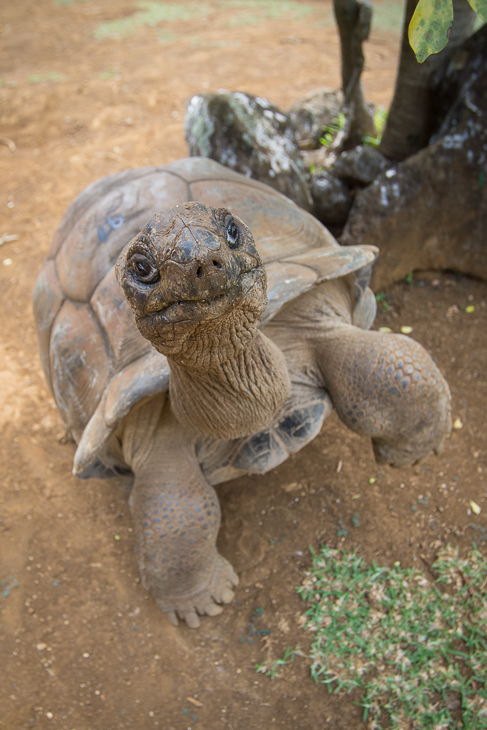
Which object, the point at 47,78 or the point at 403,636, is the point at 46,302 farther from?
the point at 47,78

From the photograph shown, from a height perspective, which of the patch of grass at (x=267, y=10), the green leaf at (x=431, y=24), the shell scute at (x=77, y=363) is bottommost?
the shell scute at (x=77, y=363)

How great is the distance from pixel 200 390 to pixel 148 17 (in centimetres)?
922

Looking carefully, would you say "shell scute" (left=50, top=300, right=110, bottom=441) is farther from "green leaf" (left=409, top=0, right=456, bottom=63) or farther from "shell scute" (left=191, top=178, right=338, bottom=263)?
"green leaf" (left=409, top=0, right=456, bottom=63)

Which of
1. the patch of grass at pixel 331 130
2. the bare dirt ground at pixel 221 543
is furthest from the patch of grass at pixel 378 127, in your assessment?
the bare dirt ground at pixel 221 543

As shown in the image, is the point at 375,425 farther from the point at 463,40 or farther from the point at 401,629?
the point at 463,40

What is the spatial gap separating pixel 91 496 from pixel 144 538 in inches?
33.3

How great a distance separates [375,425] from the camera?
2.13 metres

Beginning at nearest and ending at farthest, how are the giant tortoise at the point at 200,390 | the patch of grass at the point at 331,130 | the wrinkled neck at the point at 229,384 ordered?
1. the wrinkled neck at the point at 229,384
2. the giant tortoise at the point at 200,390
3. the patch of grass at the point at 331,130

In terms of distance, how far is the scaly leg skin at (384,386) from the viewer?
6.78 feet

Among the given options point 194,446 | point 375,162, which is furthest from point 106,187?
point 375,162

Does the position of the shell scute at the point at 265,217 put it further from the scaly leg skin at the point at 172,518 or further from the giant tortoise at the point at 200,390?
the scaly leg skin at the point at 172,518

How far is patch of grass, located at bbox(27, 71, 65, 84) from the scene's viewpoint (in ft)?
22.9

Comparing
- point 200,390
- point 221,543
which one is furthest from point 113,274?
point 221,543

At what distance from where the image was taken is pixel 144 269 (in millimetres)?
1191
